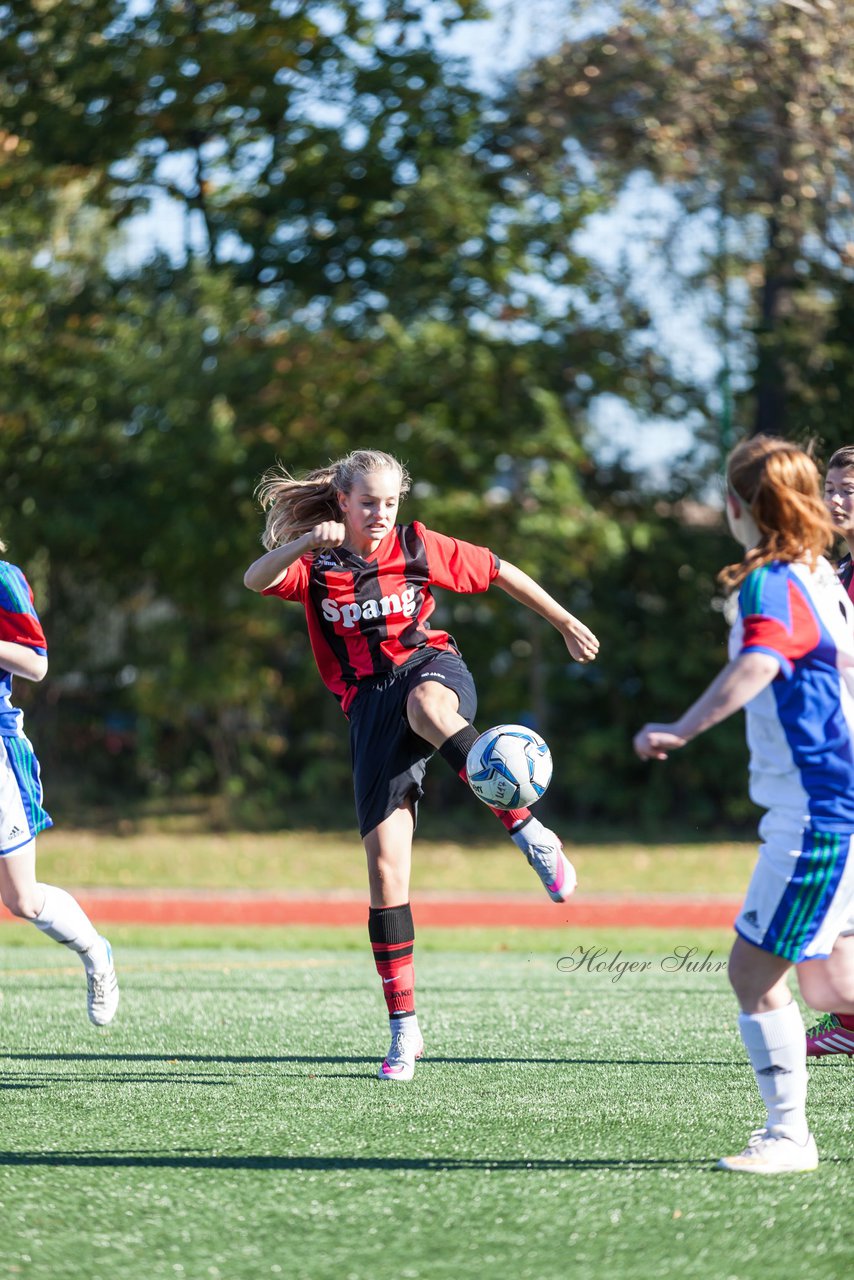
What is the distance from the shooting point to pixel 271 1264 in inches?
113

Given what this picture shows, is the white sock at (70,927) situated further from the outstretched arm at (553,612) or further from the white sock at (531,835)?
the outstretched arm at (553,612)

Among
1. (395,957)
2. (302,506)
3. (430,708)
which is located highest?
(302,506)

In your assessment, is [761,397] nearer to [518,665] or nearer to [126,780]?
[518,665]

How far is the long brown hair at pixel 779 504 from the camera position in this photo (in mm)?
3512

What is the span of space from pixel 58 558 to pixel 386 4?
7588mm

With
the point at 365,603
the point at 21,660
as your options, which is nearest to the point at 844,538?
Result: the point at 365,603

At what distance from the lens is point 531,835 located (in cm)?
482

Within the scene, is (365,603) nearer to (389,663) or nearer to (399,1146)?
(389,663)

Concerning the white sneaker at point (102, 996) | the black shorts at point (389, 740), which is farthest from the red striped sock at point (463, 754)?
the white sneaker at point (102, 996)

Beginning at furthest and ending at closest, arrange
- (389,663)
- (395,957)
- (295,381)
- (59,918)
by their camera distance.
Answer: (295,381) < (59,918) < (389,663) < (395,957)

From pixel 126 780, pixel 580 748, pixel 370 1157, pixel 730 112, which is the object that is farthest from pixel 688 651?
pixel 370 1157

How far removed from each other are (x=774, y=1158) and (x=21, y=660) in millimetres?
2927

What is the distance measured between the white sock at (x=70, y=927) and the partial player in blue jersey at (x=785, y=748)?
9.02ft

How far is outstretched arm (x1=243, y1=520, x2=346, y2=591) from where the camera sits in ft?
→ 14.9
